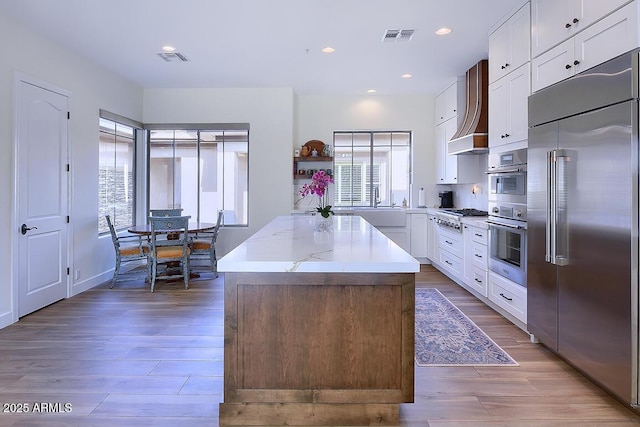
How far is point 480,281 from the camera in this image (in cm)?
425

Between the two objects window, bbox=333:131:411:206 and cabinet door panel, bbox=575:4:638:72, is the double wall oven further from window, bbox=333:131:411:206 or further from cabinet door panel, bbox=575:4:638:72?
window, bbox=333:131:411:206

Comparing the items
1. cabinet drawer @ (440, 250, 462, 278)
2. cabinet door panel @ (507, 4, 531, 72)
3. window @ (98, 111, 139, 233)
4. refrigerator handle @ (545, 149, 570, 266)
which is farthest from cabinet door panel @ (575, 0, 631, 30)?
window @ (98, 111, 139, 233)

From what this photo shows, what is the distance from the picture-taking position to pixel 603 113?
2238 millimetres

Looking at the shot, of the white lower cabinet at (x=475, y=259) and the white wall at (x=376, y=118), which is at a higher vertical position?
the white wall at (x=376, y=118)

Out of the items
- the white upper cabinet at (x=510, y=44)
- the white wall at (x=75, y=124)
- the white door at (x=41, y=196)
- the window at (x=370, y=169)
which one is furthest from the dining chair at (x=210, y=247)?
the white upper cabinet at (x=510, y=44)

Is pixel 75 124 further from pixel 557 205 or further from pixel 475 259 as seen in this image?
pixel 557 205

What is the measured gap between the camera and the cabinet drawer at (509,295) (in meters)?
3.30

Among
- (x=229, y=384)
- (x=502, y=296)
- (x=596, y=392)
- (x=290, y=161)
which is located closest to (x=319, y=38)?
(x=290, y=161)

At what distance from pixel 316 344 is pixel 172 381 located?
115 centimetres

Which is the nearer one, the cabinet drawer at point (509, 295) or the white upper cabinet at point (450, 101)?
the cabinet drawer at point (509, 295)

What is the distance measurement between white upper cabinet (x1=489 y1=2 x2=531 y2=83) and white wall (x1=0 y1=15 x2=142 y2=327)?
4551 millimetres

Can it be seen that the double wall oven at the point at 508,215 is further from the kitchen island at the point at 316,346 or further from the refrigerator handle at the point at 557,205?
the kitchen island at the point at 316,346

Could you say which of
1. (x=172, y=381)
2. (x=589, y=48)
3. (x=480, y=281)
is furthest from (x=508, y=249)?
(x=172, y=381)

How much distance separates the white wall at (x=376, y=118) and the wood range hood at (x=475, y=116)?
1332 millimetres
